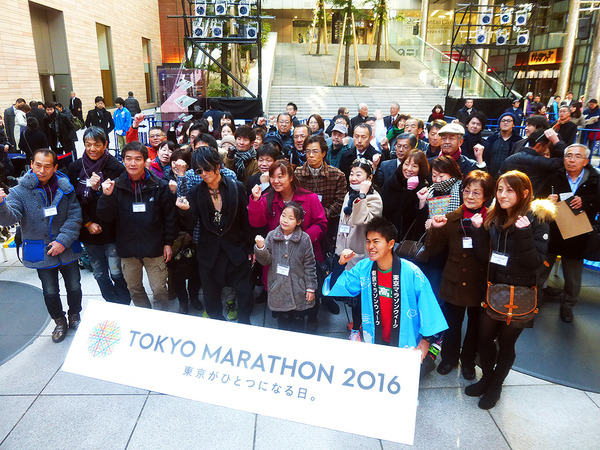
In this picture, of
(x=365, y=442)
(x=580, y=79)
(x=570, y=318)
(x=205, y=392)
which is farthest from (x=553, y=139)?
(x=580, y=79)

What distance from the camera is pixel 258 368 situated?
7.73ft

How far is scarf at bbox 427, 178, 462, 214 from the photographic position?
3.50 meters

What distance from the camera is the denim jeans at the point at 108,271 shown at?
12.9 feet

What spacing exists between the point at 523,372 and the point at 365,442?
1622 mm

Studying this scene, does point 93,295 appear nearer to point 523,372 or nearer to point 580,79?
point 523,372

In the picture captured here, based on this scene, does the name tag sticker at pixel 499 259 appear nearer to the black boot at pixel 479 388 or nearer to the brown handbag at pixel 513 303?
the brown handbag at pixel 513 303

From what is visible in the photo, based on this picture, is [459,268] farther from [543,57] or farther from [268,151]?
[543,57]

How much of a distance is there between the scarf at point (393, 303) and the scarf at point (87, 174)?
107 inches

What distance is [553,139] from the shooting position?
447 cm

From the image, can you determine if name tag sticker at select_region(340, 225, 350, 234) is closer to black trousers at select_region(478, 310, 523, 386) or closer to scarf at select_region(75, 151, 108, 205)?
black trousers at select_region(478, 310, 523, 386)

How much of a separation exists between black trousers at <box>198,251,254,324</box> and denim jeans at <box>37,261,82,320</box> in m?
1.19

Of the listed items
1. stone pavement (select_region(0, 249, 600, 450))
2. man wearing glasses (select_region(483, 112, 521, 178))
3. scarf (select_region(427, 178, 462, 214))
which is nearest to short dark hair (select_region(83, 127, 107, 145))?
stone pavement (select_region(0, 249, 600, 450))

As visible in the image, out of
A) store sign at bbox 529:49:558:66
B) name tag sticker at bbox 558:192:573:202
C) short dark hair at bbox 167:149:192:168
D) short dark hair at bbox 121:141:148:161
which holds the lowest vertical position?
name tag sticker at bbox 558:192:573:202

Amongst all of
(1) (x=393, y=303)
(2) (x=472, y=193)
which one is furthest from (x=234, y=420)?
(2) (x=472, y=193)
